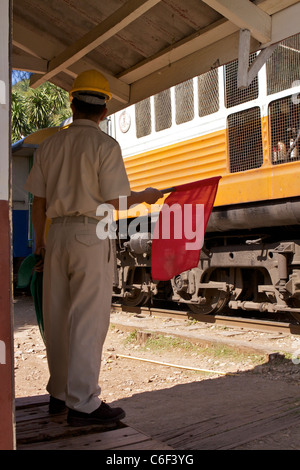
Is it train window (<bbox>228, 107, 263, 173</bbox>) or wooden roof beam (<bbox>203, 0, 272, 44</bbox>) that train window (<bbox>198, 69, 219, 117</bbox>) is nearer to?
train window (<bbox>228, 107, 263, 173</bbox>)

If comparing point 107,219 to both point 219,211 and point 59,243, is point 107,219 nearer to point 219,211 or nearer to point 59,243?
point 59,243

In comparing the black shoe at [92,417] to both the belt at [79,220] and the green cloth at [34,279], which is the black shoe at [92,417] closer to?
the green cloth at [34,279]

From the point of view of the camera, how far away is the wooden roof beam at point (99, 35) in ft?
11.3

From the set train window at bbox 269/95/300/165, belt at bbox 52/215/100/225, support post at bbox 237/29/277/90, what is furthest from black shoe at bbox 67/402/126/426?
train window at bbox 269/95/300/165

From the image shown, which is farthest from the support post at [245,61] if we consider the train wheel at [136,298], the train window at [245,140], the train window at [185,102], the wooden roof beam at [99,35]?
the train wheel at [136,298]

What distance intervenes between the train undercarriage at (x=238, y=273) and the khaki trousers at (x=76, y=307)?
4.77 meters

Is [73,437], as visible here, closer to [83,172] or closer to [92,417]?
[92,417]

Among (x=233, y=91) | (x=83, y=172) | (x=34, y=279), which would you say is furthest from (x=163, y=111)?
(x=83, y=172)

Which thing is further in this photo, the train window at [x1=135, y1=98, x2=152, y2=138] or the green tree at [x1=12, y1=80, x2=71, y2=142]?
the green tree at [x1=12, y1=80, x2=71, y2=142]

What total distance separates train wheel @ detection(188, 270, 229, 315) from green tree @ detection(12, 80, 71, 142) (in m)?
19.2

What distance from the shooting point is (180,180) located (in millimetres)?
8656

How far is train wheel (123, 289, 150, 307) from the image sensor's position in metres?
10.7

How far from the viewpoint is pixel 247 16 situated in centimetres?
332

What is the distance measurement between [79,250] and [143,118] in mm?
7517
